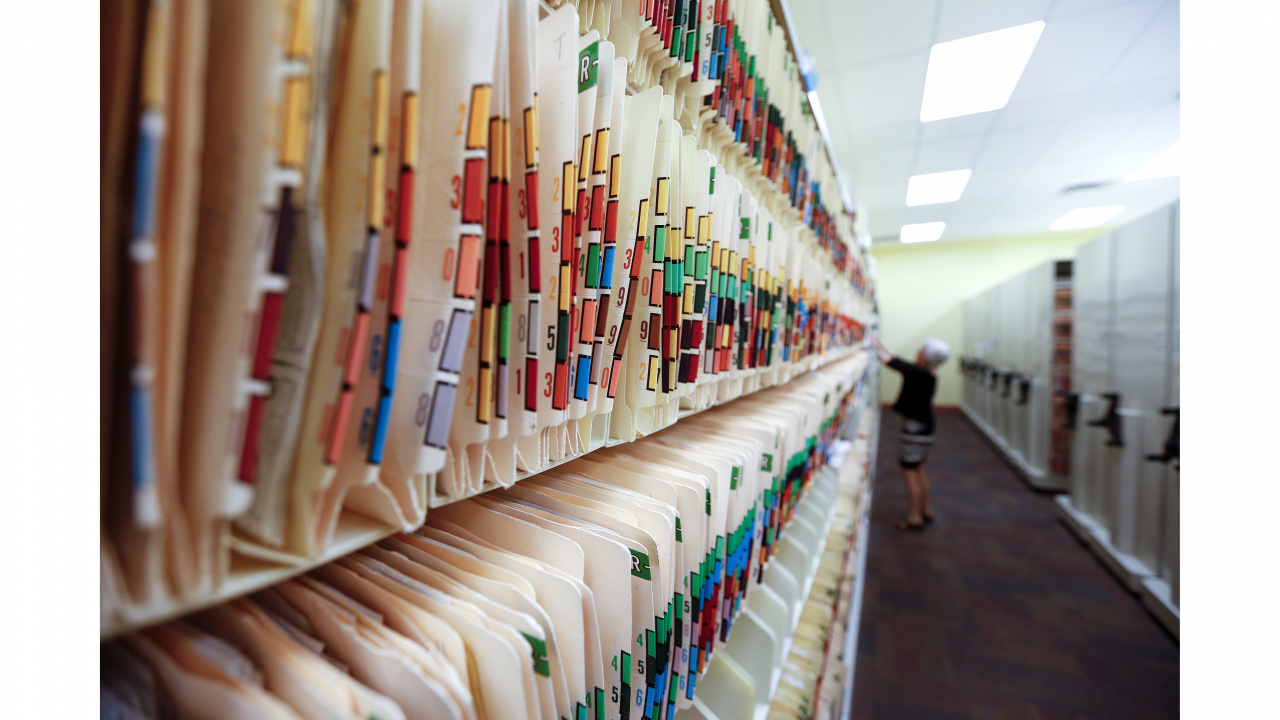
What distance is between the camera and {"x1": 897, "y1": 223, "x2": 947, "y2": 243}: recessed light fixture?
8516 mm

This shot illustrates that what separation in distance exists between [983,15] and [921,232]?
22.9ft

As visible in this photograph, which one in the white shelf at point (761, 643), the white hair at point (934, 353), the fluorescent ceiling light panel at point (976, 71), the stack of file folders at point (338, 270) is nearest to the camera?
the stack of file folders at point (338, 270)

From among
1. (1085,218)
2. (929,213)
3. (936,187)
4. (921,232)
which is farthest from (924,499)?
(1085,218)

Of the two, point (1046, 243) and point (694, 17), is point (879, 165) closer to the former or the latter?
point (694, 17)

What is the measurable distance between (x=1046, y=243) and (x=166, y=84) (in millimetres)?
12756

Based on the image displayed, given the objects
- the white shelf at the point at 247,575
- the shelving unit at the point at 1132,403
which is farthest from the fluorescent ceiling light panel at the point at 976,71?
the white shelf at the point at 247,575

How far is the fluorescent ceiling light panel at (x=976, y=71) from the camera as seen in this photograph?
3.13 metres

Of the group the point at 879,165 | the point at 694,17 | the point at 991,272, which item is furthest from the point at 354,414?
the point at 991,272

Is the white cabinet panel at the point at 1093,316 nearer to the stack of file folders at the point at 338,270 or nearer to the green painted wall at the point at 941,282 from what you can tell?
the stack of file folders at the point at 338,270

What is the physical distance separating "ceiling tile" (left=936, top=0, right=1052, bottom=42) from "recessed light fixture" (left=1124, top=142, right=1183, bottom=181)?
369 cm

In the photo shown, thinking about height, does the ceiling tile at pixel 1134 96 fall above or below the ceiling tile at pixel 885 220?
below

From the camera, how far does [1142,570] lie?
121 inches

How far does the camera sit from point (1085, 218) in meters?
8.13

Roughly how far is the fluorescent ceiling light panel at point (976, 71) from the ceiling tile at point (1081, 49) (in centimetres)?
8
